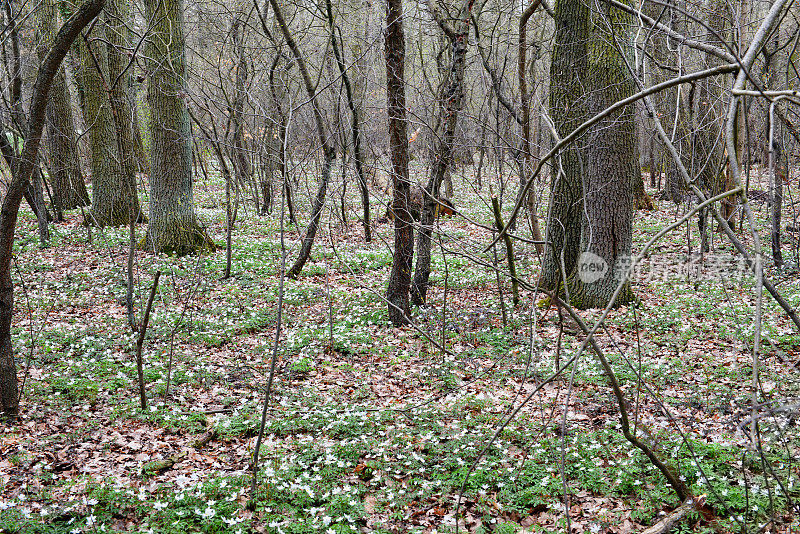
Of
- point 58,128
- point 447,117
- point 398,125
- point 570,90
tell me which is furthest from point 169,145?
point 570,90

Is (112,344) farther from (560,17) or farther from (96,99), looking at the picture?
(96,99)

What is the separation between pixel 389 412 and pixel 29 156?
373cm

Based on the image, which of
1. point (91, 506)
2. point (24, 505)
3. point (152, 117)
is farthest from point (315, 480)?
point (152, 117)

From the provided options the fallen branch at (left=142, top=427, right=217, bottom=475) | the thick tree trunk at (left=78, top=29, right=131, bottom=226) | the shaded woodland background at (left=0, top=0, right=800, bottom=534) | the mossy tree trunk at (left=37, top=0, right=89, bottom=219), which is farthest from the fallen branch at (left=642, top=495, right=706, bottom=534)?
the mossy tree trunk at (left=37, top=0, right=89, bottom=219)

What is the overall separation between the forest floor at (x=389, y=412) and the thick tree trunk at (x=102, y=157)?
371cm

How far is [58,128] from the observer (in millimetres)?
13695

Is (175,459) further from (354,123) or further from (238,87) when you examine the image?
(238,87)

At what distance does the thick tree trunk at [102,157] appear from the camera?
13.1m

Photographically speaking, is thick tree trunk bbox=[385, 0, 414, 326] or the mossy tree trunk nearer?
thick tree trunk bbox=[385, 0, 414, 326]

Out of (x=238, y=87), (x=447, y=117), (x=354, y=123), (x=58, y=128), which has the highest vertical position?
(x=238, y=87)

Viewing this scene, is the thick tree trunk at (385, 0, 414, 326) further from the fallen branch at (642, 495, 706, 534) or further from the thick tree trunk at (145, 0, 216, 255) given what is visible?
the thick tree trunk at (145, 0, 216, 255)

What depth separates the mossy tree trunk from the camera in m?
13.5

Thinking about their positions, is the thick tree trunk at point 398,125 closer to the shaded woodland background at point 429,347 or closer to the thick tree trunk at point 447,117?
the shaded woodland background at point 429,347

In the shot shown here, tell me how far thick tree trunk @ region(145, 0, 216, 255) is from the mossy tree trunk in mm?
3409
